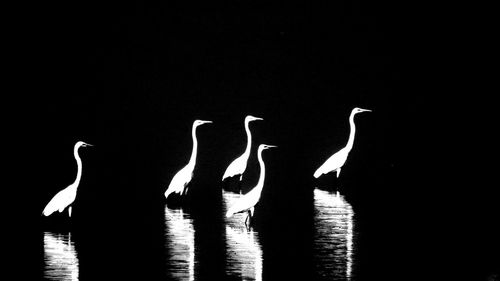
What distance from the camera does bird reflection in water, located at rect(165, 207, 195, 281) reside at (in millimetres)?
8117

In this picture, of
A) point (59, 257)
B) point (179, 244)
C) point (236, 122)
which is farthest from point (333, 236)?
point (236, 122)

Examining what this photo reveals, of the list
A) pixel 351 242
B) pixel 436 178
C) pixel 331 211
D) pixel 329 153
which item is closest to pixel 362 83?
pixel 329 153

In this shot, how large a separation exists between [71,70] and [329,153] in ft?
29.8

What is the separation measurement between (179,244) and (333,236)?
1397mm

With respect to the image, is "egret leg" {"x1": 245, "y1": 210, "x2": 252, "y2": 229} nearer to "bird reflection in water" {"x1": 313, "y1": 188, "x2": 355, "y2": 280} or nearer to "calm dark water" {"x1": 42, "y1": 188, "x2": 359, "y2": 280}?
"calm dark water" {"x1": 42, "y1": 188, "x2": 359, "y2": 280}

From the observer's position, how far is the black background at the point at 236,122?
9.78 metres

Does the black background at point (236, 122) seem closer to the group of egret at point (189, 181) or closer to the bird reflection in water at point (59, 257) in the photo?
the bird reflection in water at point (59, 257)

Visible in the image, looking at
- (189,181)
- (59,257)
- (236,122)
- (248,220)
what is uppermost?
(236,122)

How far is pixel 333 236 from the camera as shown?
9.66m

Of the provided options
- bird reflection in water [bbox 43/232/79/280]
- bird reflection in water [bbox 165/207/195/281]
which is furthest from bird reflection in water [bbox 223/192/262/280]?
bird reflection in water [bbox 43/232/79/280]

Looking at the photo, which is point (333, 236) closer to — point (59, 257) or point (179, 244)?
point (179, 244)

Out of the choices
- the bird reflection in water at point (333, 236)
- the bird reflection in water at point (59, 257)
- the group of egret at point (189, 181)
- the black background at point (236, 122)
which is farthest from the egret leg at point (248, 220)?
the bird reflection in water at point (59, 257)

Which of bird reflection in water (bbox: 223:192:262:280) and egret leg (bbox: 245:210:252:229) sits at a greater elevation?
egret leg (bbox: 245:210:252:229)

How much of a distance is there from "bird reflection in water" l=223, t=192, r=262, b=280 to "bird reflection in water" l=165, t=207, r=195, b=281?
12.0 inches
